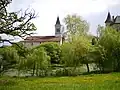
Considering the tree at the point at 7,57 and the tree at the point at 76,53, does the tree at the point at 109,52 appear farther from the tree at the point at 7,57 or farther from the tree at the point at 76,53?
the tree at the point at 7,57

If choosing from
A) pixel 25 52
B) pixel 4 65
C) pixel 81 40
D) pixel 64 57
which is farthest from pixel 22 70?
pixel 25 52

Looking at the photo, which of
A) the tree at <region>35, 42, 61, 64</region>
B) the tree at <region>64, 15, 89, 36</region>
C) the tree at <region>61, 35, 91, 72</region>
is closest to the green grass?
the tree at <region>61, 35, 91, 72</region>

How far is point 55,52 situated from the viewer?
8069 cm

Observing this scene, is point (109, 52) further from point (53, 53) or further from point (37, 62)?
point (53, 53)

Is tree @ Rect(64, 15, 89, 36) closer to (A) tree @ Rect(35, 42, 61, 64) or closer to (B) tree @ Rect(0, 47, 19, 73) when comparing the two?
(A) tree @ Rect(35, 42, 61, 64)

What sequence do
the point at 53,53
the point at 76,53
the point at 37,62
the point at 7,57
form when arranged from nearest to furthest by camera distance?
the point at 37,62 → the point at 76,53 → the point at 7,57 → the point at 53,53

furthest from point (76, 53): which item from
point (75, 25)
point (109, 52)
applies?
point (75, 25)

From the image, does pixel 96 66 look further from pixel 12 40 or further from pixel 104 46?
pixel 12 40

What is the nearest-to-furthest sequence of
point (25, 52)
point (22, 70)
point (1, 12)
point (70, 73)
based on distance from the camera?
point (1, 12)
point (25, 52)
point (70, 73)
point (22, 70)

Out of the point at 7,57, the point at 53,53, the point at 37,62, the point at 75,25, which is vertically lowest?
the point at 37,62

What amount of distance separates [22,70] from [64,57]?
8863 millimetres

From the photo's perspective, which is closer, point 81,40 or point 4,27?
point 4,27

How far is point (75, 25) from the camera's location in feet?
286

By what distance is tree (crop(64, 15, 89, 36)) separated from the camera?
86.1 meters
